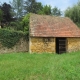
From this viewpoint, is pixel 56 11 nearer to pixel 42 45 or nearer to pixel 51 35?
pixel 51 35

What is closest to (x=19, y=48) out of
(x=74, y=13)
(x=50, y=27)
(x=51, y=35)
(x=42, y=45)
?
(x=42, y=45)

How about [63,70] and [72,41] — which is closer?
[63,70]

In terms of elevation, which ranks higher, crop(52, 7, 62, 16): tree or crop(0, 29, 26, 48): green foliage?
crop(52, 7, 62, 16): tree

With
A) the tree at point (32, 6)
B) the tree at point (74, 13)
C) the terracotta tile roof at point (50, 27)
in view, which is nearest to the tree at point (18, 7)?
the tree at point (32, 6)

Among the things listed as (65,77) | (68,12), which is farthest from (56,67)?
(68,12)

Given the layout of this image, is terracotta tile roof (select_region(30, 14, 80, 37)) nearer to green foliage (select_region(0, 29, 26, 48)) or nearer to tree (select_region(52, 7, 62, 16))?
green foliage (select_region(0, 29, 26, 48))

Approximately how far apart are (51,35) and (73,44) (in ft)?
9.11

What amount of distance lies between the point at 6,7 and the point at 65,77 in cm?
3985

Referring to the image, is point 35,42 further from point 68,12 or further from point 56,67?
point 68,12

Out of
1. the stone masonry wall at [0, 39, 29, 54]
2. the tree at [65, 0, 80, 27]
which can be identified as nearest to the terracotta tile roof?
the stone masonry wall at [0, 39, 29, 54]

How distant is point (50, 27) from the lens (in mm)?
22984

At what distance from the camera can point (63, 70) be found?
11344 mm

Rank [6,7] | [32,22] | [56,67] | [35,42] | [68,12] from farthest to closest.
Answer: [6,7], [68,12], [32,22], [35,42], [56,67]

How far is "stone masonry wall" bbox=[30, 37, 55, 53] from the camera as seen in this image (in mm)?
21150
